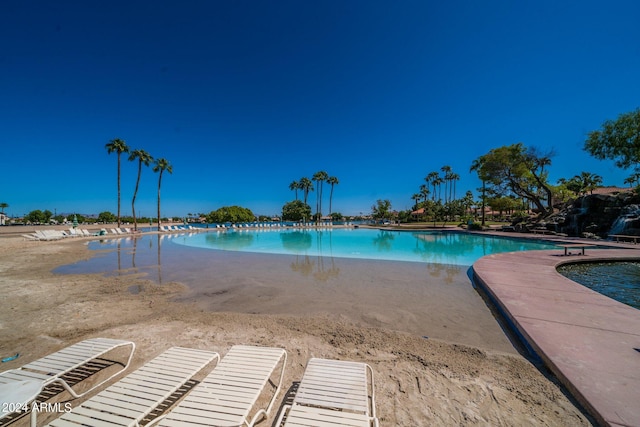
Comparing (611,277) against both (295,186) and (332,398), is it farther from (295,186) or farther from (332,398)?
(295,186)

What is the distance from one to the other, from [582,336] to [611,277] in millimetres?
6915

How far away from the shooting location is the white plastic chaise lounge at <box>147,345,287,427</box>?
1.86 meters

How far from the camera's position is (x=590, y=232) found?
1941 cm

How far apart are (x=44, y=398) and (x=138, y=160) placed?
37255 millimetres

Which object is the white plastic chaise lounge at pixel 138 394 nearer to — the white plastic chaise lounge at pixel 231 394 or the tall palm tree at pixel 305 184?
the white plastic chaise lounge at pixel 231 394

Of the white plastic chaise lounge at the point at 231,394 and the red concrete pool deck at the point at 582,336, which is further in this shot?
the red concrete pool deck at the point at 582,336

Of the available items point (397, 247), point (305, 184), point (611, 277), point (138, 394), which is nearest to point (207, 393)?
point (138, 394)

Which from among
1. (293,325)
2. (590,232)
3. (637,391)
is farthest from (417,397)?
(590,232)

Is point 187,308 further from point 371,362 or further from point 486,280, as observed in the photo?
point 486,280

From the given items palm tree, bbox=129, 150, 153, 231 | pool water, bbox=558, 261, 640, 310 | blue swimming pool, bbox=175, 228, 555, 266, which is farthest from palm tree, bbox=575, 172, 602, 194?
→ palm tree, bbox=129, 150, 153, 231

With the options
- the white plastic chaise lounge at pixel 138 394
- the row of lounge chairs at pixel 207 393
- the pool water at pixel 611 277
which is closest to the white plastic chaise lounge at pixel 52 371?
the row of lounge chairs at pixel 207 393

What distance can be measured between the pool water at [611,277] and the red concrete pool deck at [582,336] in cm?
108

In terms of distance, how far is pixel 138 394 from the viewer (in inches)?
87.0

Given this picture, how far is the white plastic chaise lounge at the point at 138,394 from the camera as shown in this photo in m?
1.88
